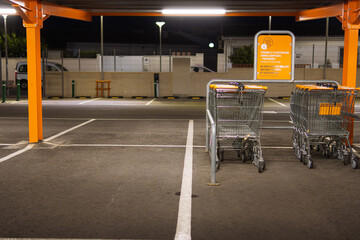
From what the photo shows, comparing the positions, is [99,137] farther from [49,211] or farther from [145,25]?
[145,25]

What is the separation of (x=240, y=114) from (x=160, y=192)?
2307 mm

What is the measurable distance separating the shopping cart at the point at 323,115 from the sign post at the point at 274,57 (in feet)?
2.15

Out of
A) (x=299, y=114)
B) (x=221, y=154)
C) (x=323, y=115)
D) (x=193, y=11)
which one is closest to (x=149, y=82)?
(x=193, y=11)

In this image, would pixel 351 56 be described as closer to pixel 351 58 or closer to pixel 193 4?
pixel 351 58

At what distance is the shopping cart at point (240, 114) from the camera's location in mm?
6660

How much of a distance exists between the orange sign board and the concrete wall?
1546 cm

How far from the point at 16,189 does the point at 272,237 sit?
11.1 feet

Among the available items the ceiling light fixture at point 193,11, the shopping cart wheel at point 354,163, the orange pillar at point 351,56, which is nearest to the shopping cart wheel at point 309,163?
the shopping cart wheel at point 354,163

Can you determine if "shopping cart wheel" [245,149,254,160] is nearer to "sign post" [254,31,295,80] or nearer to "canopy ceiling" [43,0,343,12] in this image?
"sign post" [254,31,295,80]

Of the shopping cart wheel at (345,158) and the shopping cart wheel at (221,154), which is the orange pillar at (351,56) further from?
the shopping cart wheel at (221,154)

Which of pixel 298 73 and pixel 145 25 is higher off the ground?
pixel 145 25

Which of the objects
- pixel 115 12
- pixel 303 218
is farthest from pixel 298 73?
pixel 303 218

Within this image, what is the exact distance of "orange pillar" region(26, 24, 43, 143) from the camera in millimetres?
8711

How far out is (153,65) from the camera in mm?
34125
